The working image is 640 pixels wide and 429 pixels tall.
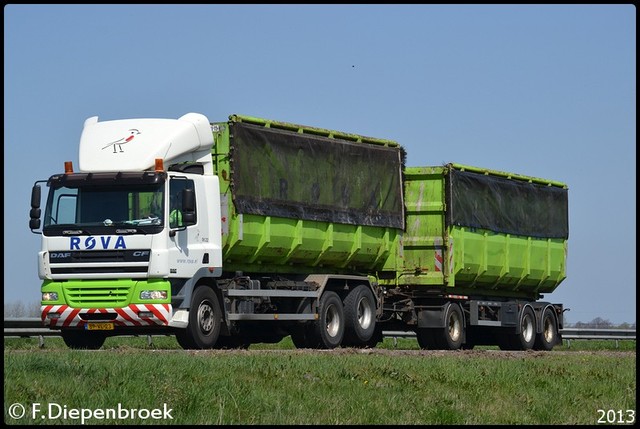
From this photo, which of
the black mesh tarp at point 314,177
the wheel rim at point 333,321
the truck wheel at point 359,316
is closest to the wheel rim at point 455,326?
the black mesh tarp at point 314,177

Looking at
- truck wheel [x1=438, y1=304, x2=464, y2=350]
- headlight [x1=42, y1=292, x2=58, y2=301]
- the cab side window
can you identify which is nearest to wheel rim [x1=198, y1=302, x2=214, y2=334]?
the cab side window

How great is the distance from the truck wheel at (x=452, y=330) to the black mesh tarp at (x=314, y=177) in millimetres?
2518

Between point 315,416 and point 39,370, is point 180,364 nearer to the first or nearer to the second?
point 39,370

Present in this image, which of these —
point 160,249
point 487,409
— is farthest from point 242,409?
point 160,249

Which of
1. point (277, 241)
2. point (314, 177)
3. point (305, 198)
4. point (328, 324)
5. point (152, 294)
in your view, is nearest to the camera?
point (152, 294)

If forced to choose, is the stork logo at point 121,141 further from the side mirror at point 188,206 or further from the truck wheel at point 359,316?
the truck wheel at point 359,316

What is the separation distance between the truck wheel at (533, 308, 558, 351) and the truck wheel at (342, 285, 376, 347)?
753 centimetres

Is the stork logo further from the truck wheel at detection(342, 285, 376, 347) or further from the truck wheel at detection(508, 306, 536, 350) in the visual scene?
the truck wheel at detection(508, 306, 536, 350)

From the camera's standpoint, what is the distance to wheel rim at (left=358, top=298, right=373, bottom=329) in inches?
1095

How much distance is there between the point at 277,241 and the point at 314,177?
1944 millimetres

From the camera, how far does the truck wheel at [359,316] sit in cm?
2723

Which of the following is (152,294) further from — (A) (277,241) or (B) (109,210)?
(A) (277,241)

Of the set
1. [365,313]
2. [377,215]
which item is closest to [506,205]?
[377,215]

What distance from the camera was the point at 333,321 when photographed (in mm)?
27000
